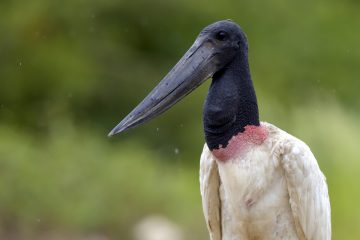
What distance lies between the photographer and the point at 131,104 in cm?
1286

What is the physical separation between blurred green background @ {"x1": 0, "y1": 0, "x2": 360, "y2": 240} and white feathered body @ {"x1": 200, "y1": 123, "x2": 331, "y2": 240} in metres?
3.72

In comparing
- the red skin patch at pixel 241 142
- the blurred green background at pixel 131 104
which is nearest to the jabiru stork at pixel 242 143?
the red skin patch at pixel 241 142

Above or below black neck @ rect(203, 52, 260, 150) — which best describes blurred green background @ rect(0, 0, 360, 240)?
below

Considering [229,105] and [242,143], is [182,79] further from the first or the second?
[242,143]

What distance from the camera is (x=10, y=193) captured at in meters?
10.4

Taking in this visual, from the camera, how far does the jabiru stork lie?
580 cm

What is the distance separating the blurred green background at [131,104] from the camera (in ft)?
33.7

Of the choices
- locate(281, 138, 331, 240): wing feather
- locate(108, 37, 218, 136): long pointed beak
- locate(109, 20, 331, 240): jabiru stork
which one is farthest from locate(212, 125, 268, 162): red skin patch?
locate(108, 37, 218, 136): long pointed beak

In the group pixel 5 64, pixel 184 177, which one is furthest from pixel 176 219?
pixel 5 64

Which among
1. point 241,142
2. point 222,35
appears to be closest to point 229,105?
point 241,142

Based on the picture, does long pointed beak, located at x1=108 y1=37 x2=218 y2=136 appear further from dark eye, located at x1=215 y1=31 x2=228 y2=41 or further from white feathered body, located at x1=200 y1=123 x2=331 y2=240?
white feathered body, located at x1=200 y1=123 x2=331 y2=240

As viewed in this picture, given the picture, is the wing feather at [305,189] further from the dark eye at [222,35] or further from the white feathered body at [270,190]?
the dark eye at [222,35]

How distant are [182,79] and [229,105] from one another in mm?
285

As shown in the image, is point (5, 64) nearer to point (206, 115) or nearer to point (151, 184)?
point (151, 184)
